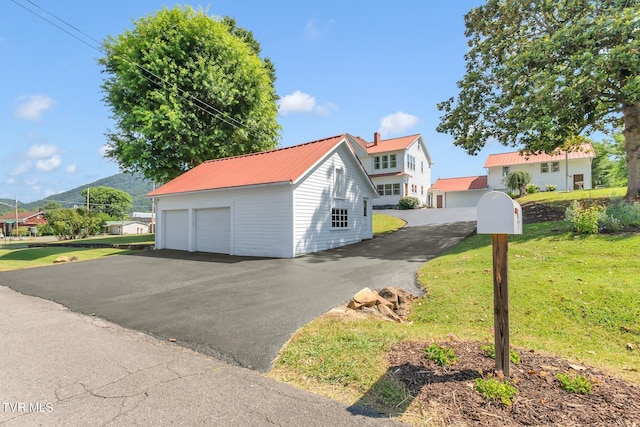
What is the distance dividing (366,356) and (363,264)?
23.6ft

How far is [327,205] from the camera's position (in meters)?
15.5

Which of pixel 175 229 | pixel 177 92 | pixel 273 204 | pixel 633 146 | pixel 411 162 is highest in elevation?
pixel 177 92

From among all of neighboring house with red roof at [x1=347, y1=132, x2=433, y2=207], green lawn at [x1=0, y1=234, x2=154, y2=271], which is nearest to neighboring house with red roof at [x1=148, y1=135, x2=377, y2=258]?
green lawn at [x1=0, y1=234, x2=154, y2=271]

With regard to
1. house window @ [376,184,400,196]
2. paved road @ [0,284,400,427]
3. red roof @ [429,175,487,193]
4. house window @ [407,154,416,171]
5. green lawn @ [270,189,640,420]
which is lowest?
paved road @ [0,284,400,427]

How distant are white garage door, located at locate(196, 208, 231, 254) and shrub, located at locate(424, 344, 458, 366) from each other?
42.9 ft

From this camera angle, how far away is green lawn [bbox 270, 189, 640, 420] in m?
3.63

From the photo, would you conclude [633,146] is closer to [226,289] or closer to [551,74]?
[551,74]

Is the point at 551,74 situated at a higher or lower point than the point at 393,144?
lower

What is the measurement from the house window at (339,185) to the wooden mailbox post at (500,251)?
12725 mm

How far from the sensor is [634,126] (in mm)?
13484

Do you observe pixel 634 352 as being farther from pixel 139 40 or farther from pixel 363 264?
pixel 139 40

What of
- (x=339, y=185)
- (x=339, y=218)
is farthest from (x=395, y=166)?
(x=339, y=218)

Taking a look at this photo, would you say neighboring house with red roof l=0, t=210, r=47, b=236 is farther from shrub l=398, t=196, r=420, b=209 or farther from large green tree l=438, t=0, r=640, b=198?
large green tree l=438, t=0, r=640, b=198

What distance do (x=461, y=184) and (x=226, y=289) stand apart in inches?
1600
